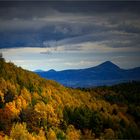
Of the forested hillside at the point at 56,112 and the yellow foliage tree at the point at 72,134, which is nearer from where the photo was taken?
the yellow foliage tree at the point at 72,134

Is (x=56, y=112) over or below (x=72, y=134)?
over

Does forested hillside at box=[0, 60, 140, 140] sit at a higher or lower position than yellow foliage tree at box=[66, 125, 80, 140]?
higher

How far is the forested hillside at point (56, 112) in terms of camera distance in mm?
93800

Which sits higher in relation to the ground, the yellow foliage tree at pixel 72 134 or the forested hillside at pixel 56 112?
the forested hillside at pixel 56 112

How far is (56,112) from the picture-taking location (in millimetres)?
120375

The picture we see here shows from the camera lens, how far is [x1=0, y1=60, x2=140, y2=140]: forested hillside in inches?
3693

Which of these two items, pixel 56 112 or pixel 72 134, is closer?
pixel 72 134

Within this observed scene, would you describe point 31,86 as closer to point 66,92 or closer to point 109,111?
point 66,92

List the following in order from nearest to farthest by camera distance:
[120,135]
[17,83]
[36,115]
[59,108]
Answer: [120,135] < [36,115] < [59,108] < [17,83]

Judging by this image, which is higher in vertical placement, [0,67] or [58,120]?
[0,67]

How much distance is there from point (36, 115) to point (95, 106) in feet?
101

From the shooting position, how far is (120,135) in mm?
89688

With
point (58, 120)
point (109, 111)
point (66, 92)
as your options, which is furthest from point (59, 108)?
point (66, 92)

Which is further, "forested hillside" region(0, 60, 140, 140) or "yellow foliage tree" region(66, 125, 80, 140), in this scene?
"forested hillside" region(0, 60, 140, 140)
